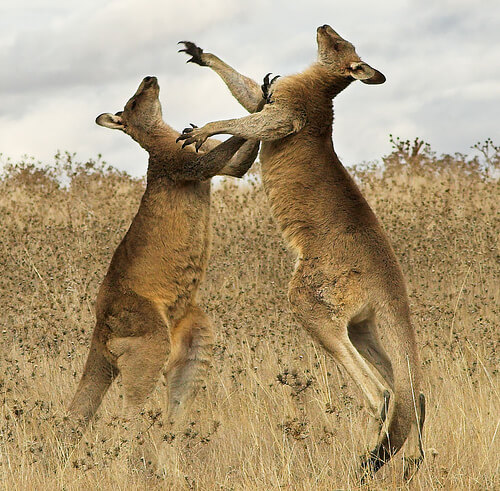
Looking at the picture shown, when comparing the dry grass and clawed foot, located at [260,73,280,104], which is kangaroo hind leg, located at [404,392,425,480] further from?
clawed foot, located at [260,73,280,104]

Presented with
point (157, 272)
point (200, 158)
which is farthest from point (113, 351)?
point (200, 158)

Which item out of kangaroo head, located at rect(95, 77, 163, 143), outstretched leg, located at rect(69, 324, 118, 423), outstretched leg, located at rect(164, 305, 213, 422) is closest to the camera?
outstretched leg, located at rect(69, 324, 118, 423)

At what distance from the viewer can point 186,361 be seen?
6.15 metres

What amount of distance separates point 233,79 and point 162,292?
1.79 meters

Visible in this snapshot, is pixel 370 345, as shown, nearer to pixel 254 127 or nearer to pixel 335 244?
pixel 335 244

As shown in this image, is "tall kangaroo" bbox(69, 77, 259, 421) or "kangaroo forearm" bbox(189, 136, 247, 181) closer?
"tall kangaroo" bbox(69, 77, 259, 421)

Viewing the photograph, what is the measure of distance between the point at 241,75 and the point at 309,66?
554 millimetres

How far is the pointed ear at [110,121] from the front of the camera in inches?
272

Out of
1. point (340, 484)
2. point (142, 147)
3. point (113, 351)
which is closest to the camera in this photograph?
point (340, 484)

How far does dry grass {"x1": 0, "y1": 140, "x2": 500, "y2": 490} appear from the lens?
5570mm

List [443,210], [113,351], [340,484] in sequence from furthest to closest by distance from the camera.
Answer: [443,210] → [113,351] → [340,484]

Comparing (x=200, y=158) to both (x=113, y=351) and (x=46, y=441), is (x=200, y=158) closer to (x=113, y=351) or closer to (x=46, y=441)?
(x=113, y=351)

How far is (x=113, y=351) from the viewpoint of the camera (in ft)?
19.4

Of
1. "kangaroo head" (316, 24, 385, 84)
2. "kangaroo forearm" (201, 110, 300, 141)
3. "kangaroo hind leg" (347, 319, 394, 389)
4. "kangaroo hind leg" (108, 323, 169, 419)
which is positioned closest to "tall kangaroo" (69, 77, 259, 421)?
"kangaroo hind leg" (108, 323, 169, 419)
